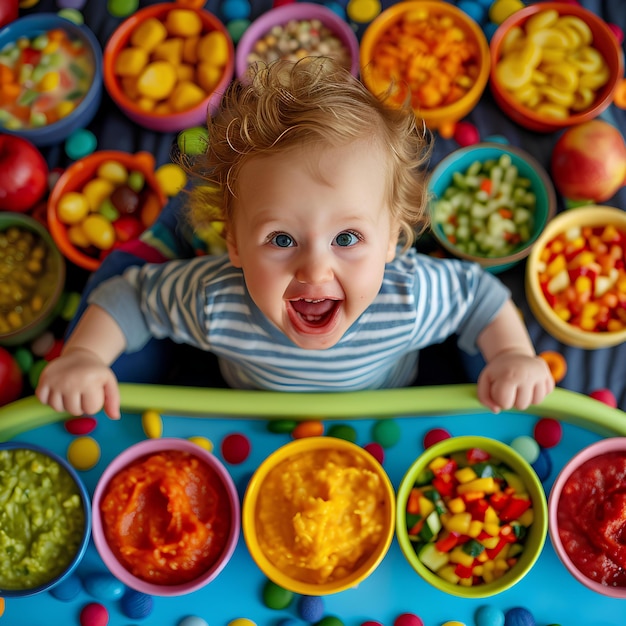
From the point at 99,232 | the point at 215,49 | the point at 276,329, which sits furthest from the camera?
the point at 215,49

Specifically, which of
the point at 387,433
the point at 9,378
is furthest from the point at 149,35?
the point at 387,433

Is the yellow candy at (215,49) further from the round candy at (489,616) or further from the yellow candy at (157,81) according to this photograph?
the round candy at (489,616)

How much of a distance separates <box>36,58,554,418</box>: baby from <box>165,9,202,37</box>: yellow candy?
0.52 meters

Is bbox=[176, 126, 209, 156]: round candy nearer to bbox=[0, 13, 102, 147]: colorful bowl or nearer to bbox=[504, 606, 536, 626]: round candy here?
bbox=[0, 13, 102, 147]: colorful bowl

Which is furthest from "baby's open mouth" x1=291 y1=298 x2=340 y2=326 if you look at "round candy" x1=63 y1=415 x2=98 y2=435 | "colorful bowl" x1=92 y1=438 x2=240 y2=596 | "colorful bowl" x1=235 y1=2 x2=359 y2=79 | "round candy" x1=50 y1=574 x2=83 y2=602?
"colorful bowl" x1=235 y1=2 x2=359 y2=79

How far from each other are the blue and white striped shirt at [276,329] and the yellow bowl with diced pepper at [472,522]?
0.17 m

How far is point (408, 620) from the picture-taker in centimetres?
87

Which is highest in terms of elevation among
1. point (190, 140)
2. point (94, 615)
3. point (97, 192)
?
point (190, 140)

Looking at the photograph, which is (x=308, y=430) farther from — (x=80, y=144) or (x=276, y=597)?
(x=80, y=144)

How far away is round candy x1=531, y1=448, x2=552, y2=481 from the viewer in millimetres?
931

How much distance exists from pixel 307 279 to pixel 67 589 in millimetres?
511

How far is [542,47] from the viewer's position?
1372 millimetres

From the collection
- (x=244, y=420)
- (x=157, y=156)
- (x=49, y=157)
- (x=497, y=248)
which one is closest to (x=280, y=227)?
(x=244, y=420)

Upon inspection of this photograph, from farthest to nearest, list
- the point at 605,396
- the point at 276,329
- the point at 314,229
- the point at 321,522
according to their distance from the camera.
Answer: the point at 605,396, the point at 276,329, the point at 321,522, the point at 314,229
